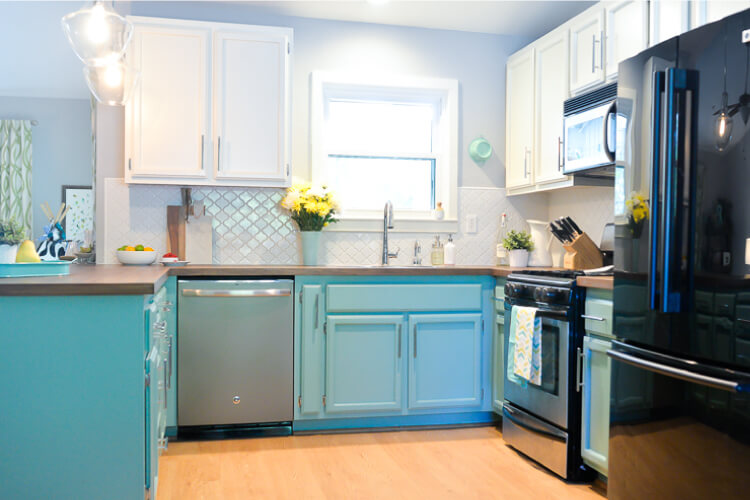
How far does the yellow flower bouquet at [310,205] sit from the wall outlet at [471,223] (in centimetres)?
92

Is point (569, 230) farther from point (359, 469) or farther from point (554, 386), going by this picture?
point (359, 469)

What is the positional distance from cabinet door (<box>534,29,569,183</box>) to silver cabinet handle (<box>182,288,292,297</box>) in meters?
1.61

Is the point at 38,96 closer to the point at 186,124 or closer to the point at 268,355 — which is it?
the point at 186,124

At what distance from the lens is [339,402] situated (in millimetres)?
3348

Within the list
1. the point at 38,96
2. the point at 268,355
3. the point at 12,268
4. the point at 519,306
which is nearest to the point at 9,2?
the point at 38,96

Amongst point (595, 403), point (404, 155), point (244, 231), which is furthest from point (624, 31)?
point (244, 231)

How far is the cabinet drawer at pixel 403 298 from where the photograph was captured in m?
3.35

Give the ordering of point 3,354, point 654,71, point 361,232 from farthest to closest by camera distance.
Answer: point 361,232 < point 654,71 < point 3,354

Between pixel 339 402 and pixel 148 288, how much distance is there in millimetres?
1726

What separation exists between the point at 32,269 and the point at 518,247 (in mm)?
2636

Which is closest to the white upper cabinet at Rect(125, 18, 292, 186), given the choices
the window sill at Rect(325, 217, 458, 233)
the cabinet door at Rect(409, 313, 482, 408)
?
the window sill at Rect(325, 217, 458, 233)

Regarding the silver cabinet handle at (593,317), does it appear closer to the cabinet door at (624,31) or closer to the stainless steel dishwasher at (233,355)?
the cabinet door at (624,31)

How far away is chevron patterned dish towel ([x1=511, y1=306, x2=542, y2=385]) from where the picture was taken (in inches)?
112

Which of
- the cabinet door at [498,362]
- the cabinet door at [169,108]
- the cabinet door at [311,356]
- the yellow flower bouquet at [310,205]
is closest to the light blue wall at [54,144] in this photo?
the cabinet door at [169,108]
